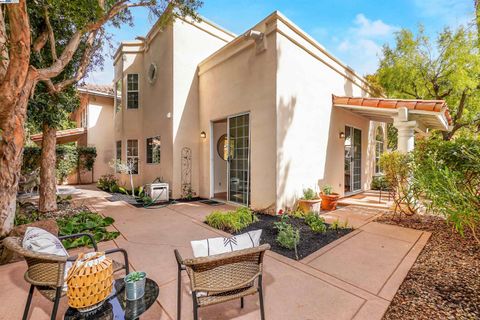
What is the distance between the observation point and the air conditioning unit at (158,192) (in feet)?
24.7

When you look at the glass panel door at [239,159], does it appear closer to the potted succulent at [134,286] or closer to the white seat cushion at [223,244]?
the white seat cushion at [223,244]

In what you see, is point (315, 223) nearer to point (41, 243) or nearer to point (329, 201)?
point (329, 201)

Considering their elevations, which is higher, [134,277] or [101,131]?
[101,131]

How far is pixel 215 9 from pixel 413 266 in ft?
26.7

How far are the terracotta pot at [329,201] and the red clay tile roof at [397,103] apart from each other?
9.73 ft

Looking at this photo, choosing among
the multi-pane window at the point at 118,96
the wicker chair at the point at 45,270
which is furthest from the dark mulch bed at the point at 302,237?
the multi-pane window at the point at 118,96

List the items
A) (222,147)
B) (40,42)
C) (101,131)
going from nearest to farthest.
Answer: (40,42)
(222,147)
(101,131)

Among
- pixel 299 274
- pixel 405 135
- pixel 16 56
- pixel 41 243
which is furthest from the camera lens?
pixel 405 135

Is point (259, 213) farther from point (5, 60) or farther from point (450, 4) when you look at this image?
point (450, 4)

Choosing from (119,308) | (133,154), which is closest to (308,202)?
(119,308)

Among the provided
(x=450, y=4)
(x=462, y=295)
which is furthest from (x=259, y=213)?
(x=450, y=4)

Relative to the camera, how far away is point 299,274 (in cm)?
294

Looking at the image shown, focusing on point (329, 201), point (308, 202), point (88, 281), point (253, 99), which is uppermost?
point (253, 99)

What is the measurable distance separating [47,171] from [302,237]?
684 centimetres
